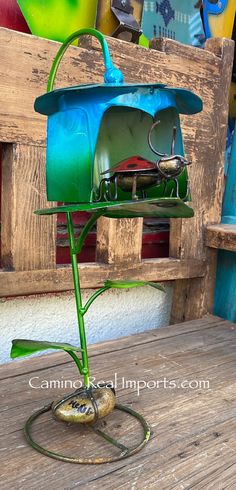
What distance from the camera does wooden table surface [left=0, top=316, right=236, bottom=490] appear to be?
624 mm

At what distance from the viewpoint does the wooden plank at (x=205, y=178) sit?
1318mm

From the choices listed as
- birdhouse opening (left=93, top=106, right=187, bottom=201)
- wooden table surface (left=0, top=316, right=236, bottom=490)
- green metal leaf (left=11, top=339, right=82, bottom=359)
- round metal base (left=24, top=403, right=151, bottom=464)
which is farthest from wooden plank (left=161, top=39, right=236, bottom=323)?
green metal leaf (left=11, top=339, right=82, bottom=359)

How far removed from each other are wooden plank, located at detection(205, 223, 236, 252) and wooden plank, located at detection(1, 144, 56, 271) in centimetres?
47

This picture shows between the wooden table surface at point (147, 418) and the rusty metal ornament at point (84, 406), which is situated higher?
the rusty metal ornament at point (84, 406)

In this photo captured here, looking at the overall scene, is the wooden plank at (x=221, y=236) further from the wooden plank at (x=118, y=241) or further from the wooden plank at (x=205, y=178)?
the wooden plank at (x=118, y=241)

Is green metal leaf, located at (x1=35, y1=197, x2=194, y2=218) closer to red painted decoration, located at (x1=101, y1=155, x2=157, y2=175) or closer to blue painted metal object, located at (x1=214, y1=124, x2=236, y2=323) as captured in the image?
red painted decoration, located at (x1=101, y1=155, x2=157, y2=175)

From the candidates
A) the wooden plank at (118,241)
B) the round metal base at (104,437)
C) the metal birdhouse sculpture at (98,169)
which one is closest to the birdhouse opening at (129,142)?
the metal birdhouse sculpture at (98,169)

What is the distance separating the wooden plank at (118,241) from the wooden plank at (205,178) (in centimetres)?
15

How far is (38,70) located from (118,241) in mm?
415

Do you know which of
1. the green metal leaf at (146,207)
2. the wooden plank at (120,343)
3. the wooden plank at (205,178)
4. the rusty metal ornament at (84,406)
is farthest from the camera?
the wooden plank at (205,178)

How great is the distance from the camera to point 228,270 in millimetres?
1404

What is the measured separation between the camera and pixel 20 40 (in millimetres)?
992

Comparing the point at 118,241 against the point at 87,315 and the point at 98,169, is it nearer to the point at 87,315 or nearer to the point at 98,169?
the point at 87,315

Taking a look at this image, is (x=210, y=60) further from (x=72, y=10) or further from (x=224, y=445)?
(x=224, y=445)
